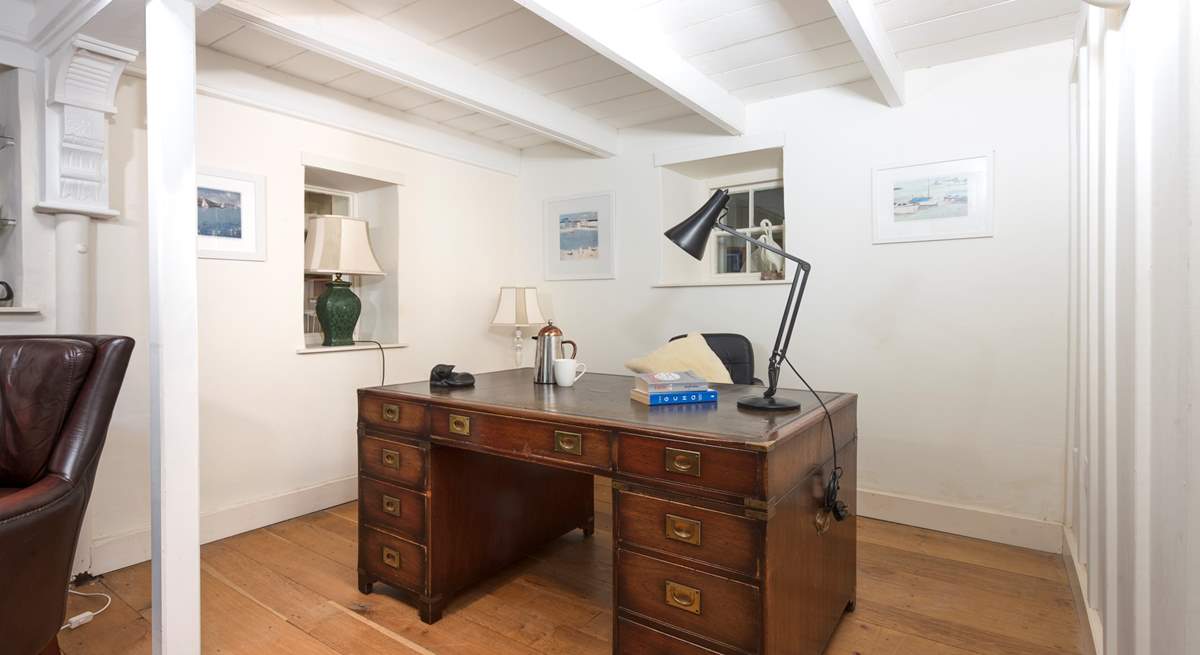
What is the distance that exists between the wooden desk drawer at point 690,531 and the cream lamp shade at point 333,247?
2.38 meters

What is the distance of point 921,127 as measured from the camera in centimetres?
304

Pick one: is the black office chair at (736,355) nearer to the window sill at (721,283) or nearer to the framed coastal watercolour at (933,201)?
the window sill at (721,283)

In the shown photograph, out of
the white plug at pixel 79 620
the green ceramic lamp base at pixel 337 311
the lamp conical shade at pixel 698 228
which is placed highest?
the lamp conical shade at pixel 698 228

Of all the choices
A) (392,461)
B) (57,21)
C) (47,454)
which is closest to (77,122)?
(57,21)

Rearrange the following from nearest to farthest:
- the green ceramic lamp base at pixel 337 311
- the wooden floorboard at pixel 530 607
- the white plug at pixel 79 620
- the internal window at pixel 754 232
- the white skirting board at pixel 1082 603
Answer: the white skirting board at pixel 1082 603 < the wooden floorboard at pixel 530 607 < the white plug at pixel 79 620 < the green ceramic lamp base at pixel 337 311 < the internal window at pixel 754 232

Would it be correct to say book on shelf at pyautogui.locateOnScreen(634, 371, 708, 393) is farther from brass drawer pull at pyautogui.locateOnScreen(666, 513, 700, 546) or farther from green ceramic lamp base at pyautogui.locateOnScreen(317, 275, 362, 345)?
green ceramic lamp base at pyautogui.locateOnScreen(317, 275, 362, 345)

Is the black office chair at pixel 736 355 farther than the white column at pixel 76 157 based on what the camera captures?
Yes

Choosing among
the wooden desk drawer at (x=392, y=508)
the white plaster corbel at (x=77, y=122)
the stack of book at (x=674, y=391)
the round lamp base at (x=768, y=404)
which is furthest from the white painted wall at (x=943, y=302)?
the white plaster corbel at (x=77, y=122)

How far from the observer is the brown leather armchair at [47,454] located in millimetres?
1453

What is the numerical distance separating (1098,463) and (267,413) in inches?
137

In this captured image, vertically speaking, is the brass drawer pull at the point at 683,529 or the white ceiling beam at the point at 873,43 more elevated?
the white ceiling beam at the point at 873,43

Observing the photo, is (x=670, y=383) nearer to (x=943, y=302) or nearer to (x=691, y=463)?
(x=691, y=463)

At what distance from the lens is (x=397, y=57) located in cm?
269

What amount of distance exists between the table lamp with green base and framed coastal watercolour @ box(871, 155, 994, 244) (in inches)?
111
